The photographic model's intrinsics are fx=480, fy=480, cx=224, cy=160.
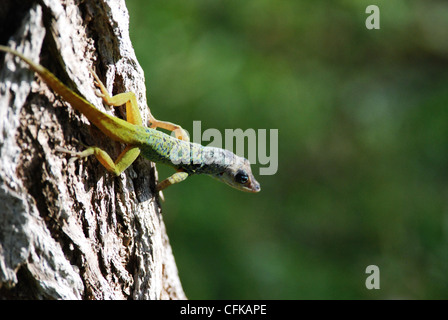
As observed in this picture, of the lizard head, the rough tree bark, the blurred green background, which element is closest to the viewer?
the rough tree bark

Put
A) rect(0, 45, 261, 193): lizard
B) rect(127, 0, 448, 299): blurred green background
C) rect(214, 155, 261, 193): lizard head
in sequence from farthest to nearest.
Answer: rect(127, 0, 448, 299): blurred green background < rect(214, 155, 261, 193): lizard head < rect(0, 45, 261, 193): lizard

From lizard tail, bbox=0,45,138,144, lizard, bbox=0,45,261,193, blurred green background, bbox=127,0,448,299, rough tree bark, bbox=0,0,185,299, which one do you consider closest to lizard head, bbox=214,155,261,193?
lizard, bbox=0,45,261,193

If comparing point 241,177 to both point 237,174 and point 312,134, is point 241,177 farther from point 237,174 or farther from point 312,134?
point 312,134

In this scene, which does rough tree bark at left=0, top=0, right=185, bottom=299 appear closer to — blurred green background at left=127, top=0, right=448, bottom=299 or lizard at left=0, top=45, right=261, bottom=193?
lizard at left=0, top=45, right=261, bottom=193

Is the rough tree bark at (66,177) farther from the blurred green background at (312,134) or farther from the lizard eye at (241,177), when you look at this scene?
the blurred green background at (312,134)
